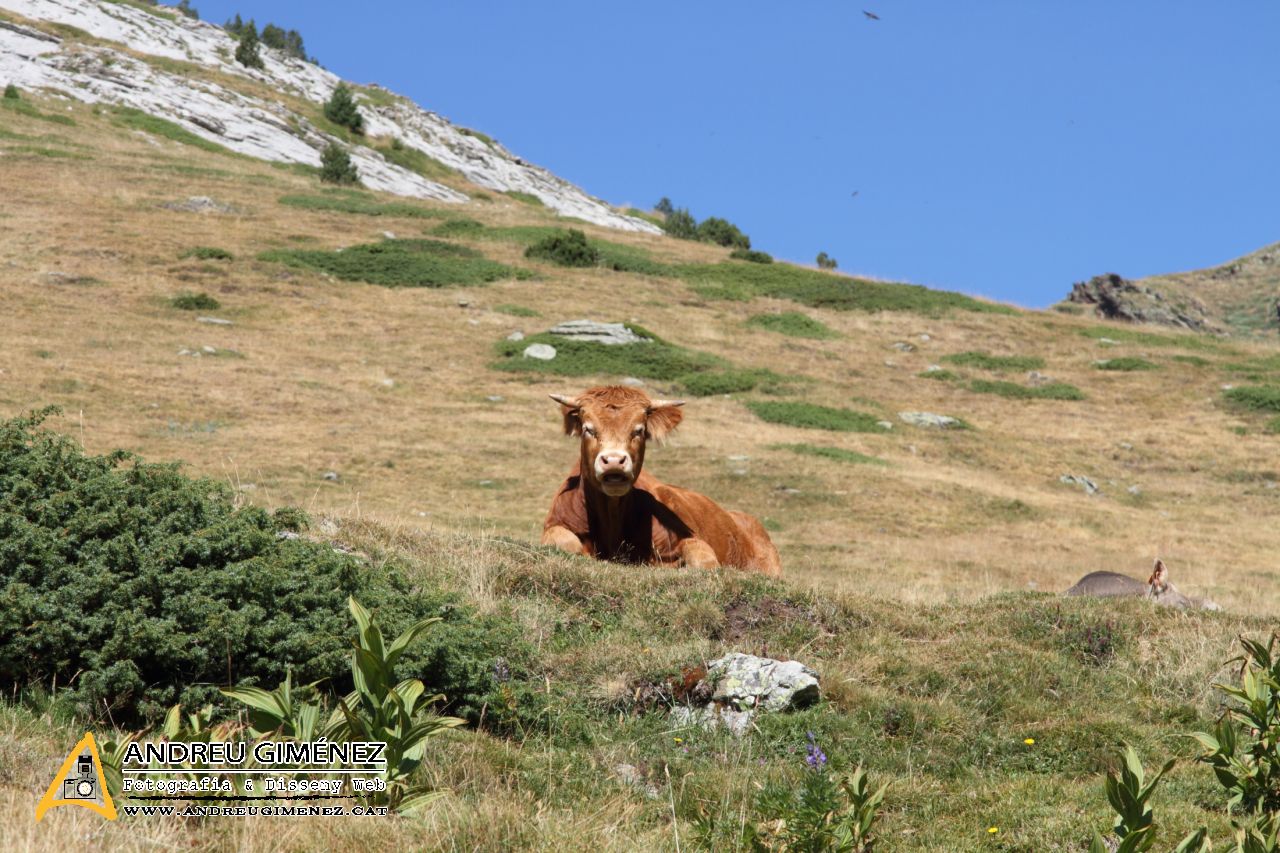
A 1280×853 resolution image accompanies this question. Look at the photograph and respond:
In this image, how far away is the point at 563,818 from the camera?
5574mm

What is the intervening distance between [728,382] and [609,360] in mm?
3398

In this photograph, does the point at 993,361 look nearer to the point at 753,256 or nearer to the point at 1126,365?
the point at 1126,365

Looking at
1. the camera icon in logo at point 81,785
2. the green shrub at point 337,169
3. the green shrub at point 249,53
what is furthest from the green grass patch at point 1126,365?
the green shrub at point 249,53

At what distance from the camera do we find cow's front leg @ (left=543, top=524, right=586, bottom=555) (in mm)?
11875

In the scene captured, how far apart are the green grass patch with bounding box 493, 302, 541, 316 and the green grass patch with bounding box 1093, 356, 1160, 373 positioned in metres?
18.8

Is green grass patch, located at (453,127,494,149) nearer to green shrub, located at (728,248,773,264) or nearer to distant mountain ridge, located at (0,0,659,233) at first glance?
distant mountain ridge, located at (0,0,659,233)

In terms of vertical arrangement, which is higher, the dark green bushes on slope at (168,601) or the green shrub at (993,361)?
the green shrub at (993,361)

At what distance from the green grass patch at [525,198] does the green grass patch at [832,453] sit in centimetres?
5416

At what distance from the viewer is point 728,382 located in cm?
3303

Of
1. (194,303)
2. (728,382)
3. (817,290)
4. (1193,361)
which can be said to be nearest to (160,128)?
(194,303)

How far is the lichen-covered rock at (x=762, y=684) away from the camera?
25.5 feet

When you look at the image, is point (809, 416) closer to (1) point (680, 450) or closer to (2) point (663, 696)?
(1) point (680, 450)

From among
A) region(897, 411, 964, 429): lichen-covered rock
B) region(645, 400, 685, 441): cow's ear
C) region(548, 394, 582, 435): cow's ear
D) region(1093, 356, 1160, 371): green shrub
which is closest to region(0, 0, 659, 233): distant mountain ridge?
region(1093, 356, 1160, 371): green shrub

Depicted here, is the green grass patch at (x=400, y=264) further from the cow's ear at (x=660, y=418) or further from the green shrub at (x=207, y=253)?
the cow's ear at (x=660, y=418)
